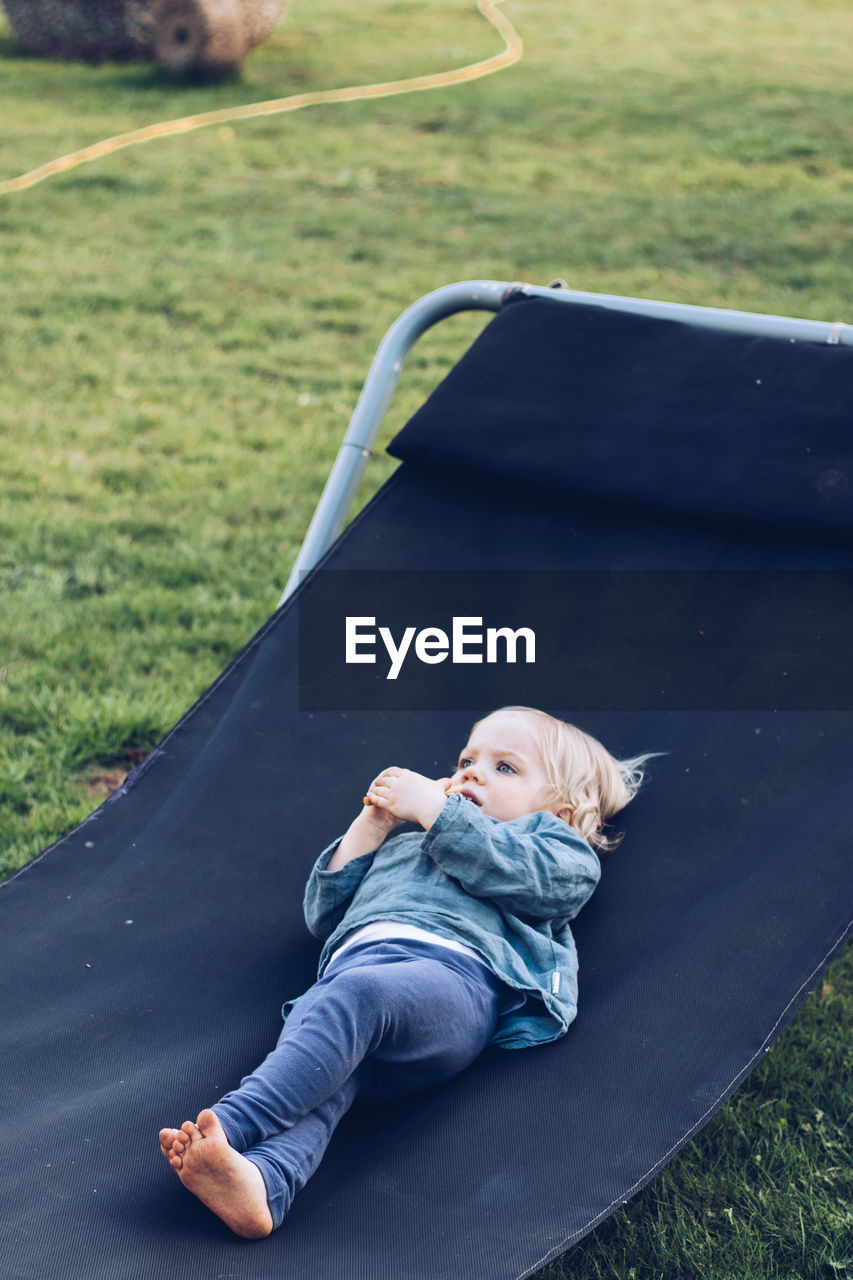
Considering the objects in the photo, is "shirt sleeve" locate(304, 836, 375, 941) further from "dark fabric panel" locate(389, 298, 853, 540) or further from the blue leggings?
"dark fabric panel" locate(389, 298, 853, 540)

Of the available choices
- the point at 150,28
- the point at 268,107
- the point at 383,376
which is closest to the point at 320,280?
the point at 268,107

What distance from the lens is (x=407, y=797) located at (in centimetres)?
181

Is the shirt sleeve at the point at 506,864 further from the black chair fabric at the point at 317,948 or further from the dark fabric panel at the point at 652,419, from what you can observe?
the dark fabric panel at the point at 652,419

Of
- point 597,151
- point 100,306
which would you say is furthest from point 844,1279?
point 597,151

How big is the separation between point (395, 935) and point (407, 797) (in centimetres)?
21

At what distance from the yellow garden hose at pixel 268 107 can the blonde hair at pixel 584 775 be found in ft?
17.3

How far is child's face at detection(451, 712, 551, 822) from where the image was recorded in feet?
6.20

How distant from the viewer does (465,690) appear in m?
2.23

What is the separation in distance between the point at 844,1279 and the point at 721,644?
3.15ft

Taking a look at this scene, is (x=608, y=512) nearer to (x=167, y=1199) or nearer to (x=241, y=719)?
(x=241, y=719)

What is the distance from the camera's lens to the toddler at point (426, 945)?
143 centimetres

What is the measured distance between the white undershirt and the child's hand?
141 millimetres
